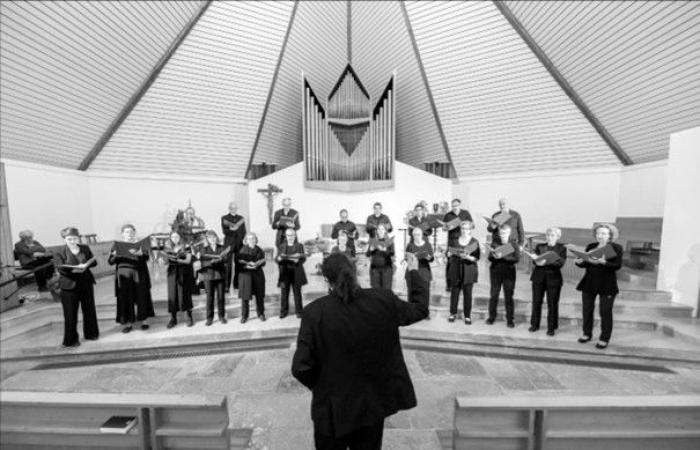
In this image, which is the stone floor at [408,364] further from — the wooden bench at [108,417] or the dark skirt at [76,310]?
the wooden bench at [108,417]

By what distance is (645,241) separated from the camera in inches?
232

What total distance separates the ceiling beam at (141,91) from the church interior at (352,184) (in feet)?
0.18

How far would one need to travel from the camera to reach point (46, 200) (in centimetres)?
607

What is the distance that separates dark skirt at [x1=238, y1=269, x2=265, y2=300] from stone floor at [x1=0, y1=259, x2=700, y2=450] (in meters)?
0.43

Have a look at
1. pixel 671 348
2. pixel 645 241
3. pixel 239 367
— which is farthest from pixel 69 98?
pixel 645 241

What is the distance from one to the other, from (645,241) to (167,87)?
10888mm

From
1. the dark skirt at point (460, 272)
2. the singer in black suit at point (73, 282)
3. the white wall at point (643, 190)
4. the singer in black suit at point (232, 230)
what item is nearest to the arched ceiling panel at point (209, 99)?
the singer in black suit at point (232, 230)

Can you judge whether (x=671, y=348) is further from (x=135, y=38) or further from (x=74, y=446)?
(x=135, y=38)

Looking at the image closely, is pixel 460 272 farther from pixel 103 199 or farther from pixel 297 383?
pixel 103 199

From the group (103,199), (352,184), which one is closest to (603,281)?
(352,184)

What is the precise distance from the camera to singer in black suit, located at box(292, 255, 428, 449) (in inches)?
45.9

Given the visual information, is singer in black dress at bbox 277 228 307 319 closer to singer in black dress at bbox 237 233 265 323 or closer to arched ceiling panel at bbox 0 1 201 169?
singer in black dress at bbox 237 233 265 323

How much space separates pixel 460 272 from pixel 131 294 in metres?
4.45

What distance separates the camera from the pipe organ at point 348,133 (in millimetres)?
7918
